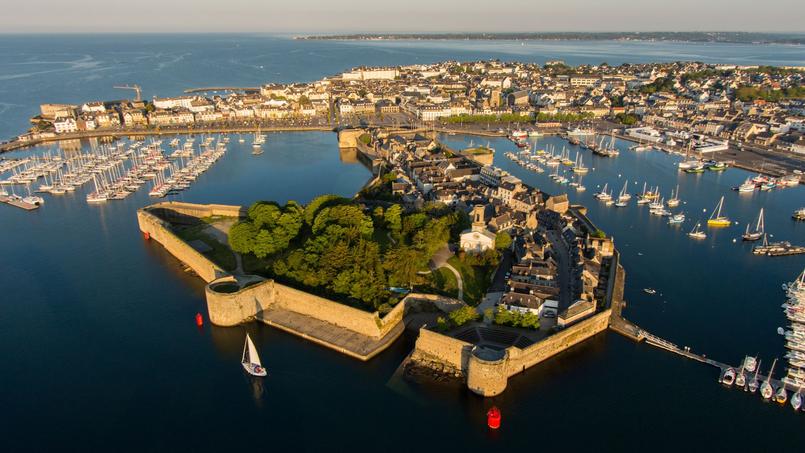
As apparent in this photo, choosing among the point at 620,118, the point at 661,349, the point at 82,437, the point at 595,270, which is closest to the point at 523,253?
the point at 595,270

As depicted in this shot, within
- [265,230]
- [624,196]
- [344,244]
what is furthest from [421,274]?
[624,196]

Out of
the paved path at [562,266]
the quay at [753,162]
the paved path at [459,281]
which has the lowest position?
the quay at [753,162]

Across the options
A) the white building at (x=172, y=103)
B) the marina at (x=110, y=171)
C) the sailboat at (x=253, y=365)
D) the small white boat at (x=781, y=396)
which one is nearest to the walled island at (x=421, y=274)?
the sailboat at (x=253, y=365)

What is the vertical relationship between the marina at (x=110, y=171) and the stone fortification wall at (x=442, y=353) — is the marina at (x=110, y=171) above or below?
below

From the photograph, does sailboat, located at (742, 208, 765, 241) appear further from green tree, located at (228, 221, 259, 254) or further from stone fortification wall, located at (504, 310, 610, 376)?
green tree, located at (228, 221, 259, 254)

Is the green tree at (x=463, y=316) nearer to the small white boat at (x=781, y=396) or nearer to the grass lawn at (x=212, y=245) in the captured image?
the small white boat at (x=781, y=396)

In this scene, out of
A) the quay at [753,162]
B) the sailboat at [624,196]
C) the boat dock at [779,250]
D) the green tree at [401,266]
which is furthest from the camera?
the quay at [753,162]

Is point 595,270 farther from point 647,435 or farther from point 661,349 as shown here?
point 647,435
